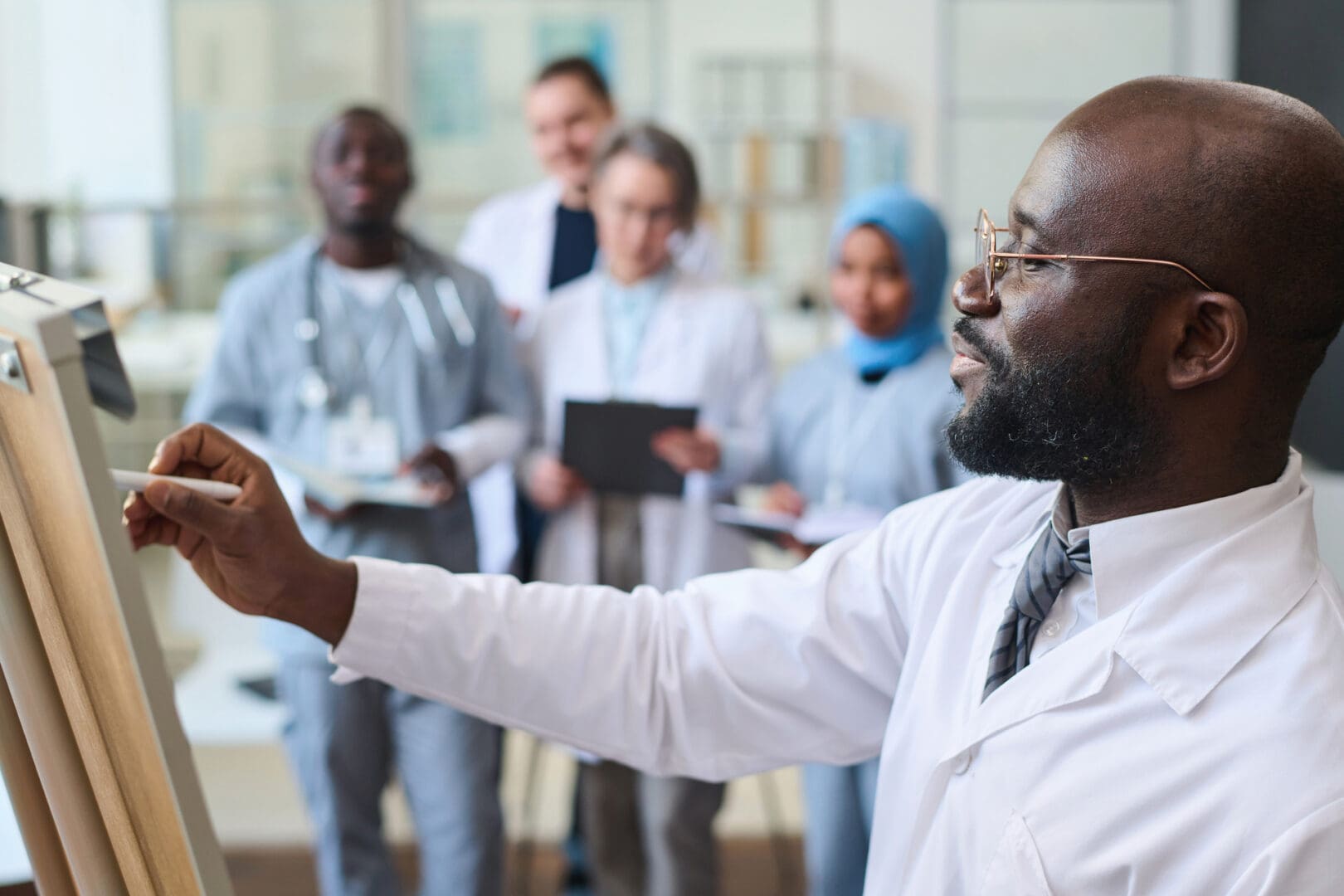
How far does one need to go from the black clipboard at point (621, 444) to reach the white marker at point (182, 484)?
4.52 ft

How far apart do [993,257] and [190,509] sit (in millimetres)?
636

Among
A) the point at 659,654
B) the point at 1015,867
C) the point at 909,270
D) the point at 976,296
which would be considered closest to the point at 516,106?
the point at 909,270

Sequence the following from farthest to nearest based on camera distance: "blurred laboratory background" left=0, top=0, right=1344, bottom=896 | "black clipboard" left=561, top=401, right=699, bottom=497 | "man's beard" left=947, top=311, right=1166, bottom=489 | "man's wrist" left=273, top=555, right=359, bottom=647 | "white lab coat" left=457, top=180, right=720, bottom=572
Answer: "blurred laboratory background" left=0, top=0, right=1344, bottom=896, "white lab coat" left=457, top=180, right=720, bottom=572, "black clipboard" left=561, top=401, right=699, bottom=497, "man's wrist" left=273, top=555, right=359, bottom=647, "man's beard" left=947, top=311, right=1166, bottom=489

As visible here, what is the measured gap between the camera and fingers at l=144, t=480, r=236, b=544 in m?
0.93

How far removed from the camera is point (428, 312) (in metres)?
2.46

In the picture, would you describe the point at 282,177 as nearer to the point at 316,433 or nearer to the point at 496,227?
the point at 496,227

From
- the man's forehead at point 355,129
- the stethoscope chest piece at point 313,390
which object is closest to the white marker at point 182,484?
the stethoscope chest piece at point 313,390

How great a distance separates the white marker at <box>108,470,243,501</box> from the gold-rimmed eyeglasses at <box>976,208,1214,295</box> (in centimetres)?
61

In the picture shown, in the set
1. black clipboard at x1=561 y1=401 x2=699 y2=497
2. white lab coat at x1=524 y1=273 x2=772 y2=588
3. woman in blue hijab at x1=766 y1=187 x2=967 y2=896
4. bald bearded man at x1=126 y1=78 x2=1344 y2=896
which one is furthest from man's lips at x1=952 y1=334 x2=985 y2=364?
white lab coat at x1=524 y1=273 x2=772 y2=588

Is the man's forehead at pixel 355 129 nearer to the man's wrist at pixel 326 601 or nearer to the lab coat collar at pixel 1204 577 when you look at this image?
the man's wrist at pixel 326 601

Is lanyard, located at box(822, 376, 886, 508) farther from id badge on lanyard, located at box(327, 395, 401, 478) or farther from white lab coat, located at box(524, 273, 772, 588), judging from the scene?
id badge on lanyard, located at box(327, 395, 401, 478)

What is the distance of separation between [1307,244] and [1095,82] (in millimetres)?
4906

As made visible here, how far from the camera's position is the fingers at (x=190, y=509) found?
93cm

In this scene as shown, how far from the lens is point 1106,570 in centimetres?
96
